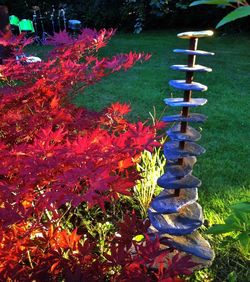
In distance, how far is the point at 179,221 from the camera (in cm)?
223

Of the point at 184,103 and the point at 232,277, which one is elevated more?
the point at 184,103

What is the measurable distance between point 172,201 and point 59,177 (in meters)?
0.93

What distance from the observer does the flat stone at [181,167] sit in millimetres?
2146

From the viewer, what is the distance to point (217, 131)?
15.0 ft

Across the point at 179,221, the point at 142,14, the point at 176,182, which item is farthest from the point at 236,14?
the point at 142,14

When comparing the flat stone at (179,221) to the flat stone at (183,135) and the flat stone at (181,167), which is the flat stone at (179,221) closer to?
the flat stone at (181,167)

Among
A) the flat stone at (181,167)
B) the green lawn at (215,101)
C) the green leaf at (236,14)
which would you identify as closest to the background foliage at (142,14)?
the green lawn at (215,101)

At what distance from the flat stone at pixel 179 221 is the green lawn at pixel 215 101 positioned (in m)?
0.31

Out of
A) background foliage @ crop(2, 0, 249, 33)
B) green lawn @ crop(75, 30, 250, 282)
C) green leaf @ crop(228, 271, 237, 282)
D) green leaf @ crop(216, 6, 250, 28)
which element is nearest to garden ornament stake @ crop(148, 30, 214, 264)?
green leaf @ crop(228, 271, 237, 282)

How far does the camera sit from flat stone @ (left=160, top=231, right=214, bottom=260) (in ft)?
7.23

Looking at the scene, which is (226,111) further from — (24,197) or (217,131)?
(24,197)

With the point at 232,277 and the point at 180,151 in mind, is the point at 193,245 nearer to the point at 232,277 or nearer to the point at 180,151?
the point at 232,277

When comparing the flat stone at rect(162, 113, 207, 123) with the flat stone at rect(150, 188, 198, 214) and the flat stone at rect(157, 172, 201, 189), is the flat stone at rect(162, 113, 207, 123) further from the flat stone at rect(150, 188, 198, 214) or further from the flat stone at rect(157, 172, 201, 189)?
the flat stone at rect(150, 188, 198, 214)

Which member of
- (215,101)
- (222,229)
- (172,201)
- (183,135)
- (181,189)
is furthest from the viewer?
(215,101)
